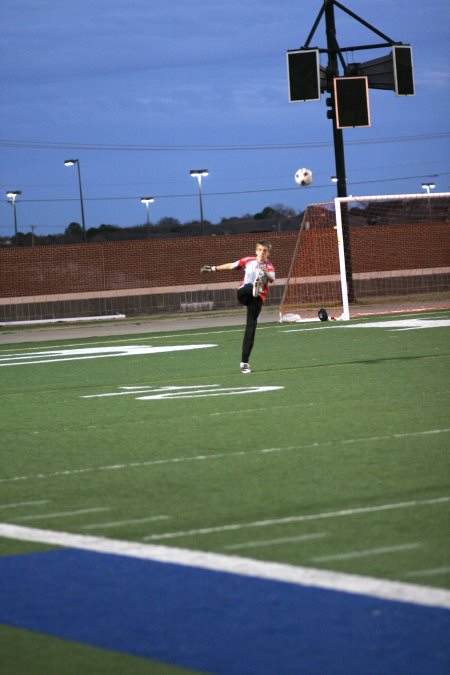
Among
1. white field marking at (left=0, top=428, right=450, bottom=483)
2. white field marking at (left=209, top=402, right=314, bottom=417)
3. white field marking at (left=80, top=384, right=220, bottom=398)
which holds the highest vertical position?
white field marking at (left=0, top=428, right=450, bottom=483)

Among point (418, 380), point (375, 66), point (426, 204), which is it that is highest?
point (375, 66)

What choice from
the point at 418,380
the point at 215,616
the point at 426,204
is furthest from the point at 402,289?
the point at 215,616

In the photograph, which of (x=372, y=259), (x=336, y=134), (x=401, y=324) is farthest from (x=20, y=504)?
(x=372, y=259)

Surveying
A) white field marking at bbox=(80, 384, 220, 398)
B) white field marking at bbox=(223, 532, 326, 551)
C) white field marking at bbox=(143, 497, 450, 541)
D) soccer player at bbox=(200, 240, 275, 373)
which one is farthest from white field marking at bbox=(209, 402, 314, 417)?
white field marking at bbox=(223, 532, 326, 551)

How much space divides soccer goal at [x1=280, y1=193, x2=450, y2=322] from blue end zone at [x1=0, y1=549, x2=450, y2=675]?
24266 mm

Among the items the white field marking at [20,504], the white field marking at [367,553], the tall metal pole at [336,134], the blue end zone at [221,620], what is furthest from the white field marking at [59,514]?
the tall metal pole at [336,134]

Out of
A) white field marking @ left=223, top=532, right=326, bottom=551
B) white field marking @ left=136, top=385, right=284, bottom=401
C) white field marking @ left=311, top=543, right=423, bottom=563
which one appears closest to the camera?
white field marking @ left=311, top=543, right=423, bottom=563

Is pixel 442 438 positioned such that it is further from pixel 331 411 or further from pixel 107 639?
pixel 107 639

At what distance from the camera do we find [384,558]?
5.95 meters

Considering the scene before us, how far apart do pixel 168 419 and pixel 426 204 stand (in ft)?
104

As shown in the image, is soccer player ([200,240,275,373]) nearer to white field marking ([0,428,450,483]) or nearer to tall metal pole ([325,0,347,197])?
white field marking ([0,428,450,483])

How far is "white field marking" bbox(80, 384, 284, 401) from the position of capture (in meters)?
14.7

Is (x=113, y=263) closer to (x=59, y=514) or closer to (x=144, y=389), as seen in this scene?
(x=144, y=389)

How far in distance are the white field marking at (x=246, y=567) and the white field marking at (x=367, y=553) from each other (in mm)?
194
